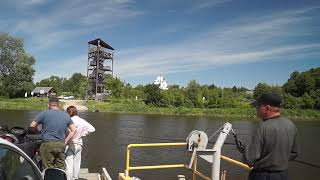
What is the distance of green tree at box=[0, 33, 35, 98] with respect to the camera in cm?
8900

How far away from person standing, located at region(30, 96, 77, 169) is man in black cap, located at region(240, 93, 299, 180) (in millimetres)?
4279

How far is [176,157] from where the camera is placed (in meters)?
24.4

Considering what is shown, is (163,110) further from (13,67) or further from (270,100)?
(270,100)

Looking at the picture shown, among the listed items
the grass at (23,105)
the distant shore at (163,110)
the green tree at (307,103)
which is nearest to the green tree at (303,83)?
the green tree at (307,103)

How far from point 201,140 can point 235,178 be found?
12.3 metres

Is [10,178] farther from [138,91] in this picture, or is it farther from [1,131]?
[138,91]

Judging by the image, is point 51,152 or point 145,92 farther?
point 145,92

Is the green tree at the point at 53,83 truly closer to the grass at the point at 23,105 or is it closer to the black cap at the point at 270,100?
the grass at the point at 23,105

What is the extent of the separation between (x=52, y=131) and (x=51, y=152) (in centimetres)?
40

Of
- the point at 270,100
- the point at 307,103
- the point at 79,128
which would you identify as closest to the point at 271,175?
the point at 270,100

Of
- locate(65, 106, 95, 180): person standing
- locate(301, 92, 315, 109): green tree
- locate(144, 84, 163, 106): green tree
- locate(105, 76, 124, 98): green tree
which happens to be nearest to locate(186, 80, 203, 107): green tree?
locate(144, 84, 163, 106): green tree

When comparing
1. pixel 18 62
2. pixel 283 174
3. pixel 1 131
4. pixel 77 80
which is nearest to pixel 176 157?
pixel 1 131

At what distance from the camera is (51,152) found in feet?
27.5

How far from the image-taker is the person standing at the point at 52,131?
8328 mm
